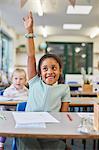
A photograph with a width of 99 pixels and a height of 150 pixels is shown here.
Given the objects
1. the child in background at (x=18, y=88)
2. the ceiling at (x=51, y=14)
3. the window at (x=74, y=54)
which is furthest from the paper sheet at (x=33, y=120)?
the window at (x=74, y=54)

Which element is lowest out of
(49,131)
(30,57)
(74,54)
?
(49,131)

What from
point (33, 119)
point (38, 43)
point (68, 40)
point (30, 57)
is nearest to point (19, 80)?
point (30, 57)

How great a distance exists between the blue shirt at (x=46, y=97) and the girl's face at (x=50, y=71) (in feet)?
0.13

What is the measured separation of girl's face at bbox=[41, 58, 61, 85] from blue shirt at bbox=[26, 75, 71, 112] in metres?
0.04

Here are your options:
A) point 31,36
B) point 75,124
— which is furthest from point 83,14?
point 75,124

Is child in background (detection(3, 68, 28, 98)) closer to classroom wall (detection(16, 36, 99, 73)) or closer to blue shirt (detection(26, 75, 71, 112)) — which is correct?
blue shirt (detection(26, 75, 71, 112))

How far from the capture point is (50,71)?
181cm

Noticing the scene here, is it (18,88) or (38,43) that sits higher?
(38,43)

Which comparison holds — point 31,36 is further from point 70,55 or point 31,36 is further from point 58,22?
point 70,55

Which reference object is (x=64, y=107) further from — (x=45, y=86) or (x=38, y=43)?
(x=38, y=43)

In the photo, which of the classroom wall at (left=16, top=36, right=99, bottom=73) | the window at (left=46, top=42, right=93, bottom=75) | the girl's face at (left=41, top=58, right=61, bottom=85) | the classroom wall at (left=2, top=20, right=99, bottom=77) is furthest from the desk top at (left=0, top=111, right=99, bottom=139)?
the window at (left=46, top=42, right=93, bottom=75)

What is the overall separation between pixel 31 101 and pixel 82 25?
7.86 m

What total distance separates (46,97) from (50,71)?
19 centimetres

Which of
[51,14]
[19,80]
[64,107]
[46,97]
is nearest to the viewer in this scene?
A: [46,97]
